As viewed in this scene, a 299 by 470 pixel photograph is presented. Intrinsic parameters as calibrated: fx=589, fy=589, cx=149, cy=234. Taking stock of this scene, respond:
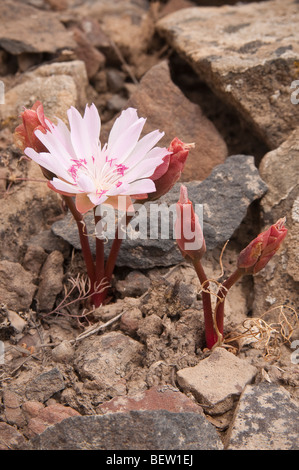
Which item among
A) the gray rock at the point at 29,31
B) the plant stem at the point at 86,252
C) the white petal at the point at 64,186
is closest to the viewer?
the white petal at the point at 64,186

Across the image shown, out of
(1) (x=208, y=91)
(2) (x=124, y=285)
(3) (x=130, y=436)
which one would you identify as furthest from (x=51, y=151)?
(1) (x=208, y=91)

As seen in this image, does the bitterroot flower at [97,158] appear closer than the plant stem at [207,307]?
Yes

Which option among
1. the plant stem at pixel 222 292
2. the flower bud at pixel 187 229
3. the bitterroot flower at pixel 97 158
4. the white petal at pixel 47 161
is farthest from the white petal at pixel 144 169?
the plant stem at pixel 222 292

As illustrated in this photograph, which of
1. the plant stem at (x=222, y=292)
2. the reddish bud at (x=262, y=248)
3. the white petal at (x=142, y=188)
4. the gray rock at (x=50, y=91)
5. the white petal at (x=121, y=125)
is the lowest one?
the plant stem at (x=222, y=292)

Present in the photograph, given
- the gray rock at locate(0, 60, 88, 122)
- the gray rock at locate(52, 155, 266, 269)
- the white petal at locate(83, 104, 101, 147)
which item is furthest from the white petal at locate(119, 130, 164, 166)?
the gray rock at locate(0, 60, 88, 122)

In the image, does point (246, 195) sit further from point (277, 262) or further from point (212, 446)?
point (212, 446)

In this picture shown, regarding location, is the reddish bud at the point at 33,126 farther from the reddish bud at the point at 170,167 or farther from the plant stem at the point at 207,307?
the plant stem at the point at 207,307
